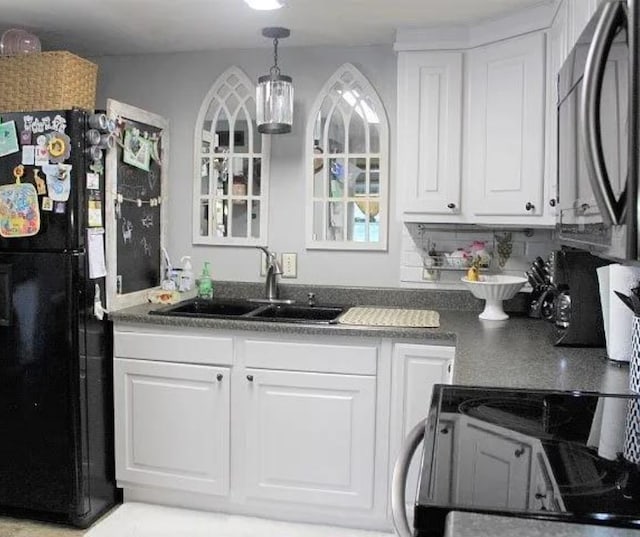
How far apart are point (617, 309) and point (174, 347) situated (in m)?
1.78

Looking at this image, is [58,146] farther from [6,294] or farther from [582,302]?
[582,302]

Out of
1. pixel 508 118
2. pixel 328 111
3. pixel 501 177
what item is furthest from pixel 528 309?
pixel 328 111

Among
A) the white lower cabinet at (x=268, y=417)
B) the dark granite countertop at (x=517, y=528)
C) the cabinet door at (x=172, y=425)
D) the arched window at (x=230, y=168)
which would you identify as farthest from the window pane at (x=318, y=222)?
the dark granite countertop at (x=517, y=528)

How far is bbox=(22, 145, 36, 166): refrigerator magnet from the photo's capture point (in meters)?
2.60

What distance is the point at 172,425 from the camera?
2826 millimetres

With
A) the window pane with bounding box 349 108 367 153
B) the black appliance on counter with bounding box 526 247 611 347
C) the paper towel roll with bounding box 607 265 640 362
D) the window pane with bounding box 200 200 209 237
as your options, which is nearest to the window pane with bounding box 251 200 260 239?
the window pane with bounding box 200 200 209 237

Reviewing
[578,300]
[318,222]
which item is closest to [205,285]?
[318,222]

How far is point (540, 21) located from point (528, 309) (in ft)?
4.03

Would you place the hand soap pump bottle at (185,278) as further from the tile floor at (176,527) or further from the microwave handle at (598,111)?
the microwave handle at (598,111)

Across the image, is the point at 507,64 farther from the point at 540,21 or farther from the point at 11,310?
the point at 11,310

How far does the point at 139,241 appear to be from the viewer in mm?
3111

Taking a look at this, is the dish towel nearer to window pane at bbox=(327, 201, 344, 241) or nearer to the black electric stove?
window pane at bbox=(327, 201, 344, 241)

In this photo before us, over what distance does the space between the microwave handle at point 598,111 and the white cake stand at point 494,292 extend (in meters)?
1.75

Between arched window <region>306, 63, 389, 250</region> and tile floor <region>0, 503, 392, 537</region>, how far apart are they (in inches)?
51.8
